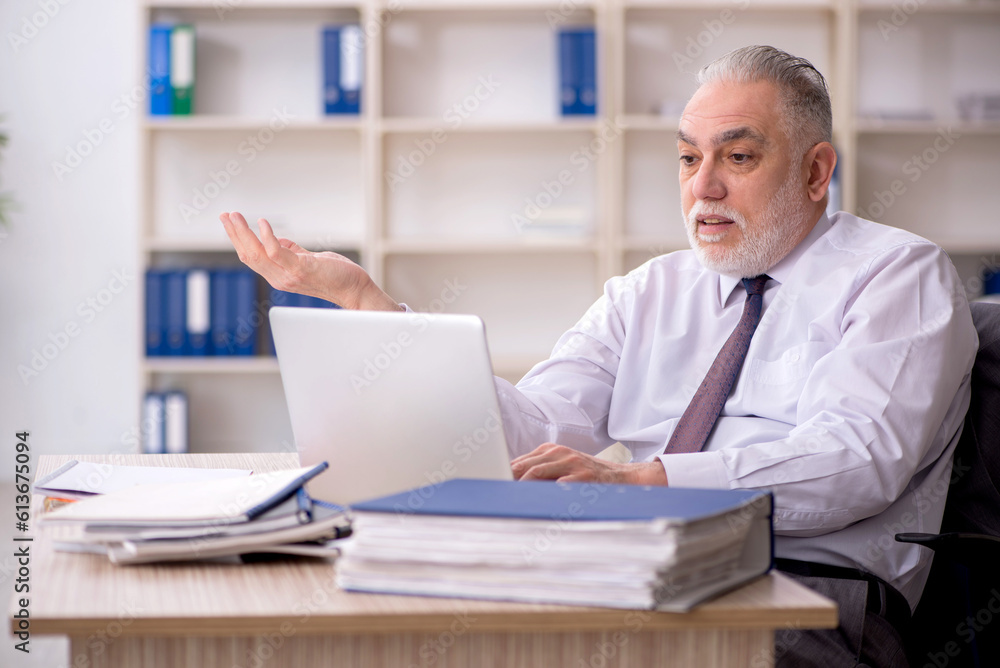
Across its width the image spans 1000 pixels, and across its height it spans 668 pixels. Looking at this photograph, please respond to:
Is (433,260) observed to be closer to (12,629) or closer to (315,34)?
(315,34)

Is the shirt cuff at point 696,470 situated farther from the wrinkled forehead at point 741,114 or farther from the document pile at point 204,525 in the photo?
the wrinkled forehead at point 741,114

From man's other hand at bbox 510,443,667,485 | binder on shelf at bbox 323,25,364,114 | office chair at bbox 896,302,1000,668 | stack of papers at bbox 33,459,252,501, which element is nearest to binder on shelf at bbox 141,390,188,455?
binder on shelf at bbox 323,25,364,114

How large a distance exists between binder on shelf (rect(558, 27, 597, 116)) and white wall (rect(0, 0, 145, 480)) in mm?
1722

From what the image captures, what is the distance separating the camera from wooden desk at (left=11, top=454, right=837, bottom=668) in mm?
737

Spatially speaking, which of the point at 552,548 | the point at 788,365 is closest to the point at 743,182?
the point at 788,365

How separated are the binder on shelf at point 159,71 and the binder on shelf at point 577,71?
1.45 m

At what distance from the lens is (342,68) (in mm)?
3645

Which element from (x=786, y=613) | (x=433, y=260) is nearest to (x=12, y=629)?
(x=786, y=613)

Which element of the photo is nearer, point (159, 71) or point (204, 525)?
point (204, 525)

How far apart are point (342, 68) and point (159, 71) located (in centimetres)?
68

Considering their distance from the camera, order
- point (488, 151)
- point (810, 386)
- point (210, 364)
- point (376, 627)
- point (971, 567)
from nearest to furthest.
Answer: point (376, 627) < point (971, 567) < point (810, 386) < point (210, 364) < point (488, 151)

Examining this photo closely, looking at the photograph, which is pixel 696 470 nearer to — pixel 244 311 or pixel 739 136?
pixel 739 136

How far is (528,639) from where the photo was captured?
778 mm

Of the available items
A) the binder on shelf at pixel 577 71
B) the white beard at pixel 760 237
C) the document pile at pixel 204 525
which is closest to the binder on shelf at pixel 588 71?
the binder on shelf at pixel 577 71
